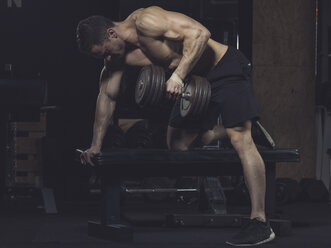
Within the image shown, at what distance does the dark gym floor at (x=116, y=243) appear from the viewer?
138 inches

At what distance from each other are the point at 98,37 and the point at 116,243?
939 millimetres

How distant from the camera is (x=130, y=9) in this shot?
7.98 meters

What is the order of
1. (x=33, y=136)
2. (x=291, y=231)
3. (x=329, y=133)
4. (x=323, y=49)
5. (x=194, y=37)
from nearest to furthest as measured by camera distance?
(x=194, y=37) < (x=291, y=231) < (x=33, y=136) < (x=329, y=133) < (x=323, y=49)

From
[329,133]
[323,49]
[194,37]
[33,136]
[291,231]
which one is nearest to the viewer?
[194,37]

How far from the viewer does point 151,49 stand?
12.3 feet

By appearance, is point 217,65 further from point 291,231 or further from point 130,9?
point 130,9

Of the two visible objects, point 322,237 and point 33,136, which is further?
point 33,136

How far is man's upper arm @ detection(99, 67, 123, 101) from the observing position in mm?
3896

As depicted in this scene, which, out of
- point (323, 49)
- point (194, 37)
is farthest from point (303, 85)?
point (194, 37)

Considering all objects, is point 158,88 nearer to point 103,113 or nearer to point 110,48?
point 110,48

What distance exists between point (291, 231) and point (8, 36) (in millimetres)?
2946

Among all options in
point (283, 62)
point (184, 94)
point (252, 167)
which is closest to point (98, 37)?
point (184, 94)

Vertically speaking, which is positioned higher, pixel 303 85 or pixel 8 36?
pixel 8 36

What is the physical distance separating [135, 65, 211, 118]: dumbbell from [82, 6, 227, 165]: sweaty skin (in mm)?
56
